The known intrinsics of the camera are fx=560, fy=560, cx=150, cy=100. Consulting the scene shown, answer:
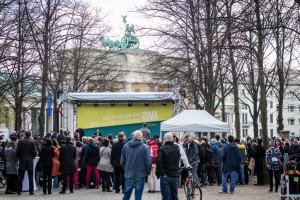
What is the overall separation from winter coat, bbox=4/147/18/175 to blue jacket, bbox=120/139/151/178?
689cm

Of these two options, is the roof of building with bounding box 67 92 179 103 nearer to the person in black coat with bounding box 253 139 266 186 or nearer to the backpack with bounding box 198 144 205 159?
the person in black coat with bounding box 253 139 266 186

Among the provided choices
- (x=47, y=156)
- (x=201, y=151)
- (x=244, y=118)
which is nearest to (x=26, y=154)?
(x=47, y=156)

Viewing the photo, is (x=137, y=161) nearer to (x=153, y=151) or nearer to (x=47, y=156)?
(x=153, y=151)

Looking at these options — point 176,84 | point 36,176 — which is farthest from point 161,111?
point 36,176

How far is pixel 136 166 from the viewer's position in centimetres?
1253

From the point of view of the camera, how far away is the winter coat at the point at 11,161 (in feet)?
60.1

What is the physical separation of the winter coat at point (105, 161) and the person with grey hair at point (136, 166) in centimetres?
633

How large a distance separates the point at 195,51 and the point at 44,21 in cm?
802

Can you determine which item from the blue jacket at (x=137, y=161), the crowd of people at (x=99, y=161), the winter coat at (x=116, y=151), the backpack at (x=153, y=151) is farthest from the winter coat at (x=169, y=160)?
the winter coat at (x=116, y=151)

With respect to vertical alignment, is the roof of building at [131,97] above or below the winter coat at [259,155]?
above

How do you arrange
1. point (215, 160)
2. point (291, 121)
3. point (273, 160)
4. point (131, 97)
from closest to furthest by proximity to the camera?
point (273, 160)
point (215, 160)
point (131, 97)
point (291, 121)

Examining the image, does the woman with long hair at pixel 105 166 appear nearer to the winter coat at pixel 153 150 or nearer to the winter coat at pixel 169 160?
the winter coat at pixel 153 150

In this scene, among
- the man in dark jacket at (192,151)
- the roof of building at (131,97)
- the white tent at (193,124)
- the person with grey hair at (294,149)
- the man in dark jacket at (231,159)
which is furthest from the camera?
the roof of building at (131,97)

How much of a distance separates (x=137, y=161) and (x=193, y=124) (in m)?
10.7
